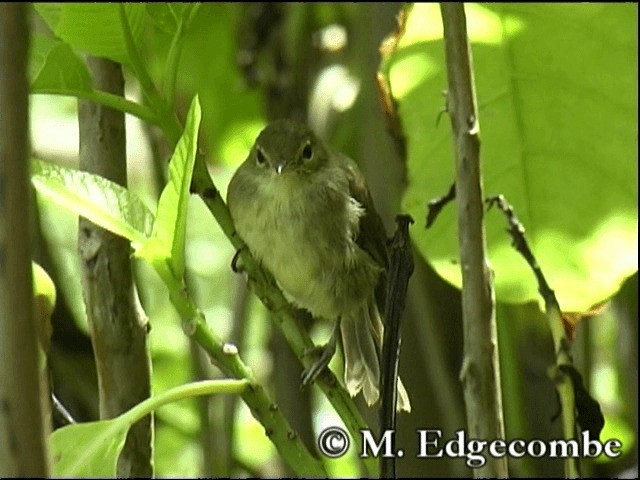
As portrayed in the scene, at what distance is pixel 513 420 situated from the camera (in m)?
1.82

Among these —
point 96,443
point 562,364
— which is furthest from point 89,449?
point 562,364

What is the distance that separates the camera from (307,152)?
2.11 metres

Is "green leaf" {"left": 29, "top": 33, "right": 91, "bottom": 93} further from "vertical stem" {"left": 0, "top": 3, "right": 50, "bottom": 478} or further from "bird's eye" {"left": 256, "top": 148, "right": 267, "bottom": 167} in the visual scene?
"bird's eye" {"left": 256, "top": 148, "right": 267, "bottom": 167}

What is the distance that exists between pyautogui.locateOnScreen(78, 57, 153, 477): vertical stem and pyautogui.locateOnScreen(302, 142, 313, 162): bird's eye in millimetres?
875

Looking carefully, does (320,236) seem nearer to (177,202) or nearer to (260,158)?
(260,158)

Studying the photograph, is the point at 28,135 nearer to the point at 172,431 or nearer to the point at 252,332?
the point at 172,431

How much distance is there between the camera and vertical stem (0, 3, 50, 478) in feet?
1.52

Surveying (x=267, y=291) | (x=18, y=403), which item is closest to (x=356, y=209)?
(x=267, y=291)

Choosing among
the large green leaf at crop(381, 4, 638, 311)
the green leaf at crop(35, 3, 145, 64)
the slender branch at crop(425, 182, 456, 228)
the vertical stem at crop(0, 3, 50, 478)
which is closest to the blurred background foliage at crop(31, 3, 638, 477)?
the large green leaf at crop(381, 4, 638, 311)

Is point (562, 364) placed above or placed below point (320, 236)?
below

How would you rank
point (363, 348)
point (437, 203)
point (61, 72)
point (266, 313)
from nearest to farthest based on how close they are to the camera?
point (61, 72) → point (437, 203) → point (363, 348) → point (266, 313)

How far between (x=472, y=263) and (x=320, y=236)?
2.86 ft

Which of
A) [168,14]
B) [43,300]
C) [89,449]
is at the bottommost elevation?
[89,449]

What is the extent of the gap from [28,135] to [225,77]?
6.53 feet
